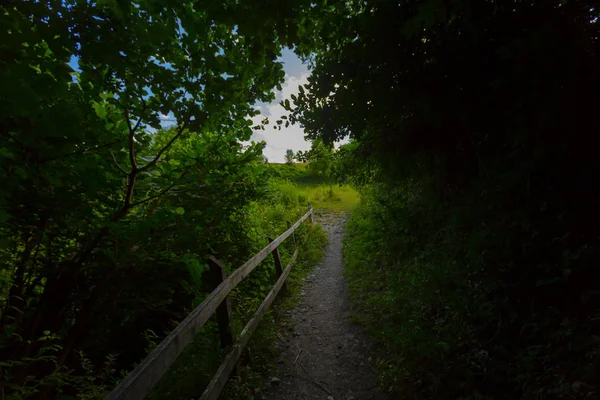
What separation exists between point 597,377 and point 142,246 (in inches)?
148

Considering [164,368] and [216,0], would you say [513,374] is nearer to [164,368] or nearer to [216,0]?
[164,368]

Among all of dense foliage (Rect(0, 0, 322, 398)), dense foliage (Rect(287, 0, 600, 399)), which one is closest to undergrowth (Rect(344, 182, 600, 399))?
dense foliage (Rect(287, 0, 600, 399))

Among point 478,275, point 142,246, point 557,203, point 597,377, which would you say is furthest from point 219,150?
point 597,377

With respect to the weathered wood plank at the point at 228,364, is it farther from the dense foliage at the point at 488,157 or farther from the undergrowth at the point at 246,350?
the dense foliage at the point at 488,157

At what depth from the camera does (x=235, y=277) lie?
12.2 ft

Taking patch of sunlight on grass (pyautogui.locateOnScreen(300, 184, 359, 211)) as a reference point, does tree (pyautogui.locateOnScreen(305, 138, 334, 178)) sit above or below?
above

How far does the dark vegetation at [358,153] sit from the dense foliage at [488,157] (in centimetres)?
2

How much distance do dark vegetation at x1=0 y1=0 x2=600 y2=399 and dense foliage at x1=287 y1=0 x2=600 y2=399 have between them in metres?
0.02

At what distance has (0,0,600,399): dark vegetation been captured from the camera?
76.4 inches

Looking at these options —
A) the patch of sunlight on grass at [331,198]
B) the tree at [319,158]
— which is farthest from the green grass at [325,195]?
the tree at [319,158]

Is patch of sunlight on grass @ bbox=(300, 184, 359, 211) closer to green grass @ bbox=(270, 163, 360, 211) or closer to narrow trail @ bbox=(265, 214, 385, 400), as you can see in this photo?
green grass @ bbox=(270, 163, 360, 211)

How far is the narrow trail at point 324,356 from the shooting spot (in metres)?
3.48

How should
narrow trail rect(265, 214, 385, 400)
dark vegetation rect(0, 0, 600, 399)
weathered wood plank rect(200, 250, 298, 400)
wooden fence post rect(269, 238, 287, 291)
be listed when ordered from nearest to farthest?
1. dark vegetation rect(0, 0, 600, 399)
2. weathered wood plank rect(200, 250, 298, 400)
3. narrow trail rect(265, 214, 385, 400)
4. wooden fence post rect(269, 238, 287, 291)

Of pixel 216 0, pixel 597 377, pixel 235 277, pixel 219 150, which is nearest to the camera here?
pixel 597 377
